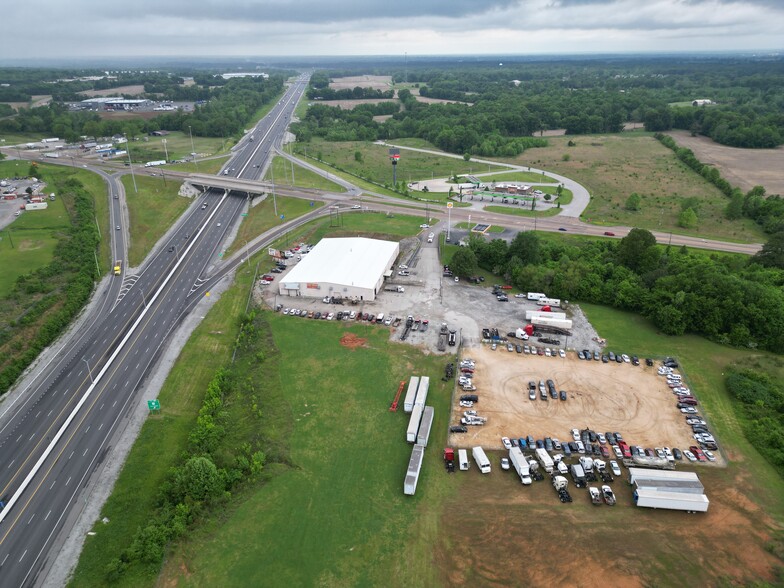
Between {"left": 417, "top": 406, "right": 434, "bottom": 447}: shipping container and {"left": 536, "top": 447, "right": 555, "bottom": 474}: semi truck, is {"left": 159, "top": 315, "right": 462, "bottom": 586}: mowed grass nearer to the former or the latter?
{"left": 417, "top": 406, "right": 434, "bottom": 447}: shipping container

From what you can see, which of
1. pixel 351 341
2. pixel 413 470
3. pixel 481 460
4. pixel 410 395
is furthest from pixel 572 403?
pixel 351 341

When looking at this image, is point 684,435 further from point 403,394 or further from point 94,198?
point 94,198

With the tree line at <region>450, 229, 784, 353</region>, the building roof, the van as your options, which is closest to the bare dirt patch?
the building roof

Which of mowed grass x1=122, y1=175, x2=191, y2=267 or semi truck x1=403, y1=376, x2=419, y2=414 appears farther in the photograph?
mowed grass x1=122, y1=175, x2=191, y2=267

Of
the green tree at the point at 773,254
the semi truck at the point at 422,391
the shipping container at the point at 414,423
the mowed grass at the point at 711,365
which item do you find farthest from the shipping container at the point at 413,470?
the green tree at the point at 773,254

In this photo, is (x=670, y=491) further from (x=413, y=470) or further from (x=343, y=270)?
(x=343, y=270)

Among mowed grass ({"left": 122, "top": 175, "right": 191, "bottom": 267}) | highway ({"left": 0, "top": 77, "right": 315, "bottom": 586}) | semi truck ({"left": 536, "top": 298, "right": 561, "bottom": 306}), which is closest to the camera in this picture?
highway ({"left": 0, "top": 77, "right": 315, "bottom": 586})

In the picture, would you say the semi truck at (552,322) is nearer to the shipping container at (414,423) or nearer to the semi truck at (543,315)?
the semi truck at (543,315)
